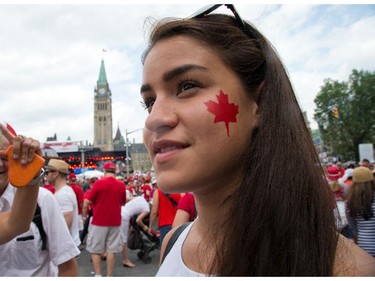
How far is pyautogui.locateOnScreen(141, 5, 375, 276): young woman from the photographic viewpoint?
93cm

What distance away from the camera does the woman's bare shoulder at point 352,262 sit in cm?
87

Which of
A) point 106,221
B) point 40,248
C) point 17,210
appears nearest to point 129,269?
point 106,221

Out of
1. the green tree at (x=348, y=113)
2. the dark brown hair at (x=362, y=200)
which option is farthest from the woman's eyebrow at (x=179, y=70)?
the green tree at (x=348, y=113)

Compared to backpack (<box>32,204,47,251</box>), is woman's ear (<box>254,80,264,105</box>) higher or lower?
higher

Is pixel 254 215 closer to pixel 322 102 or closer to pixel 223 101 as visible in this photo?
pixel 223 101

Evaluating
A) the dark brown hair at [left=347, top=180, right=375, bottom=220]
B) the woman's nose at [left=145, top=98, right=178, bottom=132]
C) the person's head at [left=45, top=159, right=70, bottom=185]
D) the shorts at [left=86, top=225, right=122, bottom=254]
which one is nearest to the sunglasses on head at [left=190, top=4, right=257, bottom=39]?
the woman's nose at [left=145, top=98, right=178, bottom=132]

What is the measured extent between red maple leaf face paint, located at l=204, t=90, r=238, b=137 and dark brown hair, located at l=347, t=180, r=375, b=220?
3.61 m

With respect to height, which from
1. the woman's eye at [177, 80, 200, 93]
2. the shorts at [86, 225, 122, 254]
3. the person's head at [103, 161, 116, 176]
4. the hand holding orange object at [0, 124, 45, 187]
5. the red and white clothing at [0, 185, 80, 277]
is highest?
the woman's eye at [177, 80, 200, 93]

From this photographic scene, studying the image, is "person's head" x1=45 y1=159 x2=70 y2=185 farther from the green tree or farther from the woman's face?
the green tree

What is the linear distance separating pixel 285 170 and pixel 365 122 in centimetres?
4706

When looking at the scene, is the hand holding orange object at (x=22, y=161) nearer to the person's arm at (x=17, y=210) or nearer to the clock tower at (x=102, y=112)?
the person's arm at (x=17, y=210)

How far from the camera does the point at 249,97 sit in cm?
114

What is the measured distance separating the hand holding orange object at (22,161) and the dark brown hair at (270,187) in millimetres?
887

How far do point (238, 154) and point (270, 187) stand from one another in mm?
155
